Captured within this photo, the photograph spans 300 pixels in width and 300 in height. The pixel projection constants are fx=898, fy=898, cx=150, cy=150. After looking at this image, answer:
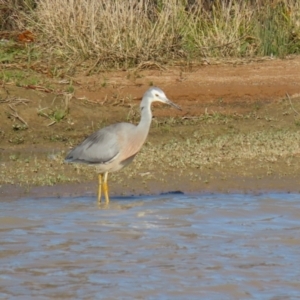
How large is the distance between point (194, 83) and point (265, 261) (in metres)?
6.44

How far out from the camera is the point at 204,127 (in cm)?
1059

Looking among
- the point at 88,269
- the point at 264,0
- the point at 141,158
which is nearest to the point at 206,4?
the point at 264,0

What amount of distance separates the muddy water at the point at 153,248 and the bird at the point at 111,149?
0.29m

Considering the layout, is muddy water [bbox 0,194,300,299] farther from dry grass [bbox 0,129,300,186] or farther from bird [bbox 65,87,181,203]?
dry grass [bbox 0,129,300,186]

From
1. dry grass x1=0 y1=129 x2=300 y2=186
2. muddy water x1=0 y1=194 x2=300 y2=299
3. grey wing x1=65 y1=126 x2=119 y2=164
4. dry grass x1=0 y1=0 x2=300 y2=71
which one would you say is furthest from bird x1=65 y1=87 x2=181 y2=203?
dry grass x1=0 y1=0 x2=300 y2=71

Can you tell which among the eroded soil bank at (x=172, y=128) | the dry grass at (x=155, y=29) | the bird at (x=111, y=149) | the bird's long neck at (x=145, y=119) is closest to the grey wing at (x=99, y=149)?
the bird at (x=111, y=149)

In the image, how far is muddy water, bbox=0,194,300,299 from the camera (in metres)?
5.35

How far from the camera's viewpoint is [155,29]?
12688 mm

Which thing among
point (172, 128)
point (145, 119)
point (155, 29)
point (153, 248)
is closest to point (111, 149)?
point (145, 119)

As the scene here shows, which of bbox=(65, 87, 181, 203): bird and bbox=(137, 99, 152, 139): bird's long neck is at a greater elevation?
bbox=(137, 99, 152, 139): bird's long neck

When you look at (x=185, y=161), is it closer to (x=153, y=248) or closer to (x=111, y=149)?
(x=111, y=149)

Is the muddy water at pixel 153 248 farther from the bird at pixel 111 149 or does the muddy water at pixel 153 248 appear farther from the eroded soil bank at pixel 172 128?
the eroded soil bank at pixel 172 128

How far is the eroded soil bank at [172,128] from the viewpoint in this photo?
848 centimetres

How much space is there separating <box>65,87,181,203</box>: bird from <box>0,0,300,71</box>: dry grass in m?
4.31
